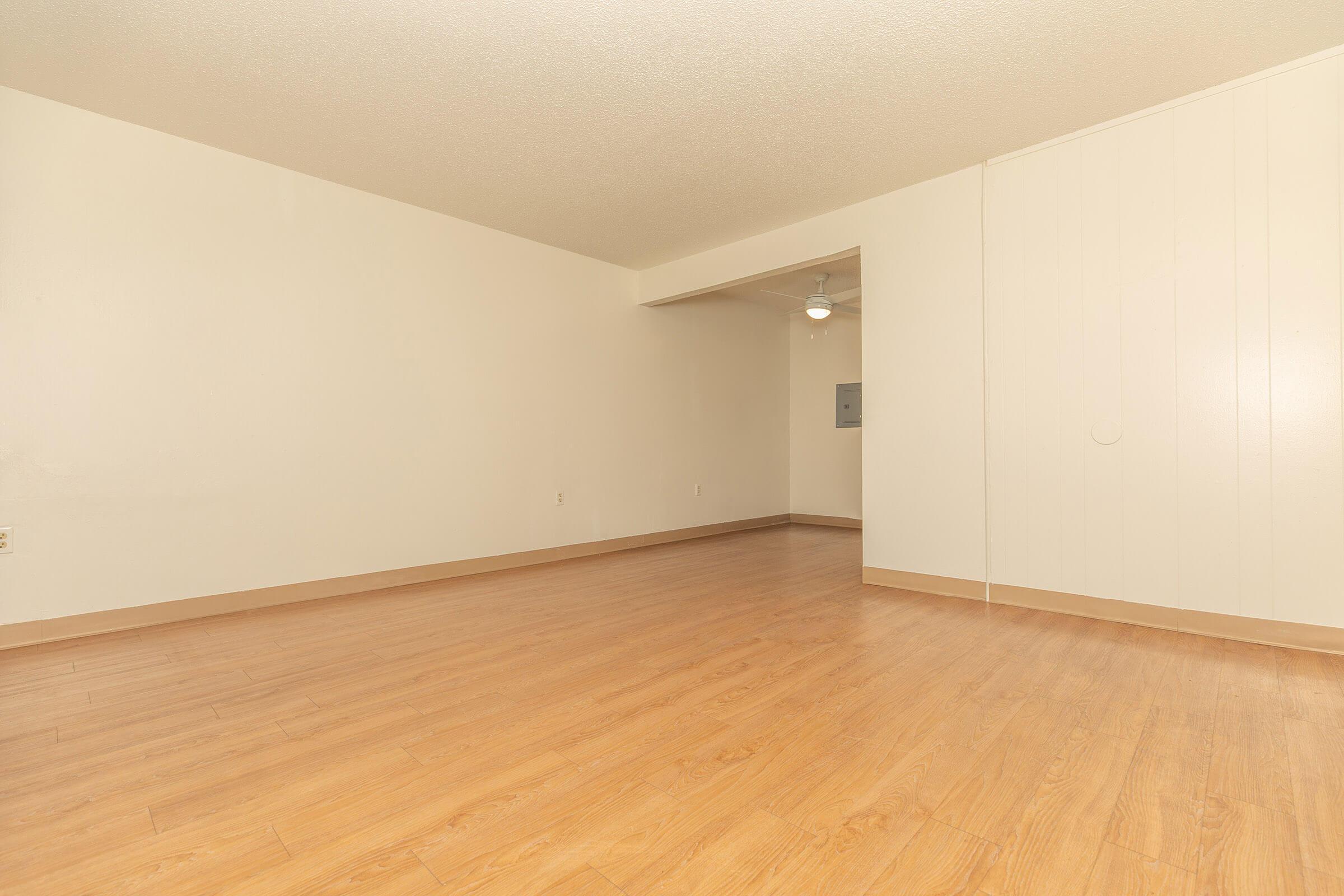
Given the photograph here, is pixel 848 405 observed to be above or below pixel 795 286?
below

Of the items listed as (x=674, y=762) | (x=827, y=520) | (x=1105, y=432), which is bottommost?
(x=827, y=520)

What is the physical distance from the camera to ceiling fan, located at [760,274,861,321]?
19.6 feet

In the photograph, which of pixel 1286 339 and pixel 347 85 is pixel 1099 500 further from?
pixel 347 85

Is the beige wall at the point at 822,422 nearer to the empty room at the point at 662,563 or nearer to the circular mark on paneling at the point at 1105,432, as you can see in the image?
the empty room at the point at 662,563

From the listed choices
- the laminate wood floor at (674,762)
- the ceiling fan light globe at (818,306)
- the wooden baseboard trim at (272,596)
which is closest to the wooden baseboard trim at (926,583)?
the laminate wood floor at (674,762)

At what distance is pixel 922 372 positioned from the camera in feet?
13.6

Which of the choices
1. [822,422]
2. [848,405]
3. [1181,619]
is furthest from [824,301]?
[1181,619]

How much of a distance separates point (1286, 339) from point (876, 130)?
7.25 feet

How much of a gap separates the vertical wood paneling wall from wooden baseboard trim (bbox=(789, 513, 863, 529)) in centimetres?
376

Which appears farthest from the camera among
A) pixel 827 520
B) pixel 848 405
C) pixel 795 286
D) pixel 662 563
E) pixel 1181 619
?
pixel 827 520

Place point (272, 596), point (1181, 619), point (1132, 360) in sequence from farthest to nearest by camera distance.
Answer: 1. point (272, 596)
2. point (1132, 360)
3. point (1181, 619)

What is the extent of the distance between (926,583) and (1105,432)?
138cm

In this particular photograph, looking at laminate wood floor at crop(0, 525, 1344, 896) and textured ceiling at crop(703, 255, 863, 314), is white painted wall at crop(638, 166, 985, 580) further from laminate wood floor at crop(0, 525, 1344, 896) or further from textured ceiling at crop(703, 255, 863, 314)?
textured ceiling at crop(703, 255, 863, 314)

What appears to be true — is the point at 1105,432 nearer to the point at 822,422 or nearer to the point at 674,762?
the point at 674,762
